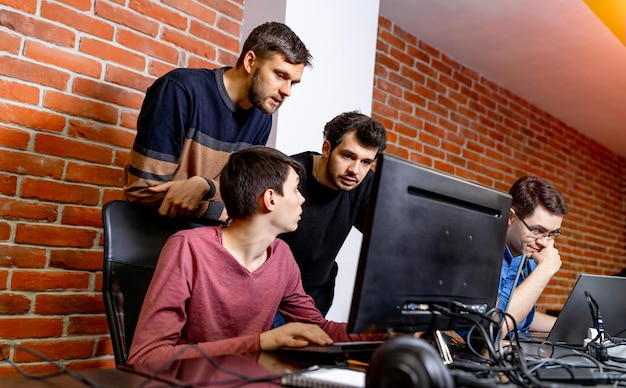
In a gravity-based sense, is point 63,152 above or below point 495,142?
below

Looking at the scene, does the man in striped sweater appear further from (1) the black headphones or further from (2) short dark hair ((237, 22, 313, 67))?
(1) the black headphones

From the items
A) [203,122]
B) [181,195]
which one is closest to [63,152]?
[203,122]

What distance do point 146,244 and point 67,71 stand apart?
994 millimetres

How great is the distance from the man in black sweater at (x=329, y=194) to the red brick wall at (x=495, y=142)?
5.33 ft

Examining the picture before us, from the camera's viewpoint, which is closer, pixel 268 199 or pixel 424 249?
pixel 424 249

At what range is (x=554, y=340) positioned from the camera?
1.82 m

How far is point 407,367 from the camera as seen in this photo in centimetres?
72

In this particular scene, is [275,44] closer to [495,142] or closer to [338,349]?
[338,349]

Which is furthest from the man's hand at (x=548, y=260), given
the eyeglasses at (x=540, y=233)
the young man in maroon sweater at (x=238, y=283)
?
the young man in maroon sweater at (x=238, y=283)

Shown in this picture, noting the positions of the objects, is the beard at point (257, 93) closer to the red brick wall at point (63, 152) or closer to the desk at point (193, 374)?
the red brick wall at point (63, 152)

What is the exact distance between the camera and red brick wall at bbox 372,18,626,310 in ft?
12.4

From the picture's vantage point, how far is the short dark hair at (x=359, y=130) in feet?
6.44

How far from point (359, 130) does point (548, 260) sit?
78 centimetres

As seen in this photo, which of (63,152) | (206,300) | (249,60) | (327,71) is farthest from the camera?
(327,71)
